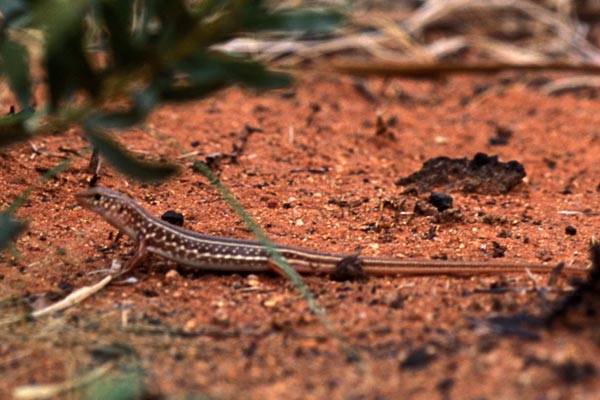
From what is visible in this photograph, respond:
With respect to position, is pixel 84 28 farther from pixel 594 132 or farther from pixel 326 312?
pixel 594 132

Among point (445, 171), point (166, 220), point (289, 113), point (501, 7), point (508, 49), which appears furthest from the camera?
point (501, 7)

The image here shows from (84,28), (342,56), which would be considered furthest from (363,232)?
(342,56)

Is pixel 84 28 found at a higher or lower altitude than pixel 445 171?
higher

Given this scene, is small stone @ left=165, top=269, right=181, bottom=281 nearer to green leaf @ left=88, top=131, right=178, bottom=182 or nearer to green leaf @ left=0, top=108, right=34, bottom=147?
green leaf @ left=0, top=108, right=34, bottom=147

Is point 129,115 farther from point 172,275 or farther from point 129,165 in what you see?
point 172,275

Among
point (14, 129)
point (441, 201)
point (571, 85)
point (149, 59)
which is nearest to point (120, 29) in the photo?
point (149, 59)

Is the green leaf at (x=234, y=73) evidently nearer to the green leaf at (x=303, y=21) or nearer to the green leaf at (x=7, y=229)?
the green leaf at (x=303, y=21)
